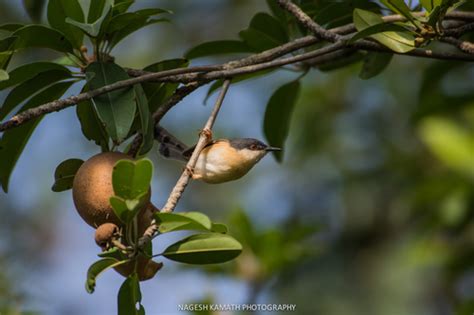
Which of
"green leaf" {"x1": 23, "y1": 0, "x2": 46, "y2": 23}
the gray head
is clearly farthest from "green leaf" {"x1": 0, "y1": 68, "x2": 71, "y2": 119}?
the gray head

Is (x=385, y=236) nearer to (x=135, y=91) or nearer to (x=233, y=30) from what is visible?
(x=233, y=30)

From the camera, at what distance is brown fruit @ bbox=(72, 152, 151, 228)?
2.05 meters

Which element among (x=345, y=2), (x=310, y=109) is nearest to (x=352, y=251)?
(x=310, y=109)

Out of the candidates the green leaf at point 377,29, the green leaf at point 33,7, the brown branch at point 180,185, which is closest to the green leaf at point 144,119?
the brown branch at point 180,185

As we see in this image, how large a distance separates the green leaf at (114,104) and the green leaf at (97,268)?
1.43ft

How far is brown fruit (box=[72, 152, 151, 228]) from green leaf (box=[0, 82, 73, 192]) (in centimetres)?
50

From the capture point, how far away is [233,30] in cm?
765

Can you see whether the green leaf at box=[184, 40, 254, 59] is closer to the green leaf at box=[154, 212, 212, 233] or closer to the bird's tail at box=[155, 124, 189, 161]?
the bird's tail at box=[155, 124, 189, 161]

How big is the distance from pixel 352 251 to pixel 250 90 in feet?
6.30

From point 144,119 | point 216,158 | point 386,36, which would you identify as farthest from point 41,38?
point 386,36

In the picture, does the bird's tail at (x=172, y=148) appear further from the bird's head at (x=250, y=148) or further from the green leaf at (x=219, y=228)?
the green leaf at (x=219, y=228)

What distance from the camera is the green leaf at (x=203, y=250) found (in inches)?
82.6

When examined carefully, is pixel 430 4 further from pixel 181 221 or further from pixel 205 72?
pixel 181 221

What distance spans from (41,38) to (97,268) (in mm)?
888
